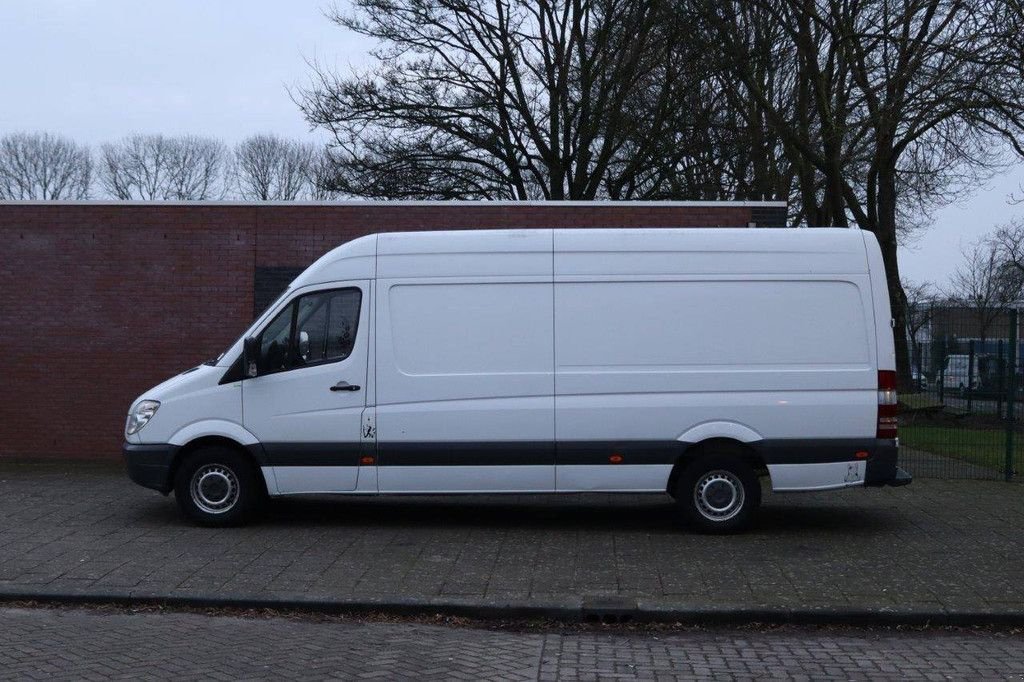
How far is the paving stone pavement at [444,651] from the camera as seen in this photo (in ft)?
20.8

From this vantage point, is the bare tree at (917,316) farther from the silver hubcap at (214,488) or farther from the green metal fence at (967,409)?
the silver hubcap at (214,488)

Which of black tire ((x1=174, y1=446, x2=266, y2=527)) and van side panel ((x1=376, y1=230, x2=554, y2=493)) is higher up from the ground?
van side panel ((x1=376, y1=230, x2=554, y2=493))

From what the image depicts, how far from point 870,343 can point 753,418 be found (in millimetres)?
1184

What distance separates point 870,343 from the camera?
10.0 m

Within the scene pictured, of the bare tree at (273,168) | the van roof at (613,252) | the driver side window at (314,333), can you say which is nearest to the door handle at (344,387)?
the driver side window at (314,333)

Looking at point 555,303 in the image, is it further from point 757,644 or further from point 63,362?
point 63,362

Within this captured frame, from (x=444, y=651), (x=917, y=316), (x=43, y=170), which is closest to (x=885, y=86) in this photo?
(x=917, y=316)

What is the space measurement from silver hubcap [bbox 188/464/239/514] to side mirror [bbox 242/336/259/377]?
88 cm

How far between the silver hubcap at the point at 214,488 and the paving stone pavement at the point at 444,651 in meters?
2.61

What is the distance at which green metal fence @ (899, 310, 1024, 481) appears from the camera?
13898mm

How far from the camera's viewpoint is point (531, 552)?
947cm

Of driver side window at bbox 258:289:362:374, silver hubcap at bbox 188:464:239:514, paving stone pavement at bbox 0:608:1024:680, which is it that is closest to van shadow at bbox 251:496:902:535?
silver hubcap at bbox 188:464:239:514

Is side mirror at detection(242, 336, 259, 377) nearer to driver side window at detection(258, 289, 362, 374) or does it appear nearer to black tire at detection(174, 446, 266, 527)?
driver side window at detection(258, 289, 362, 374)

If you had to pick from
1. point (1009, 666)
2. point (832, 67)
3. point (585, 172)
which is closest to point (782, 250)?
point (1009, 666)
